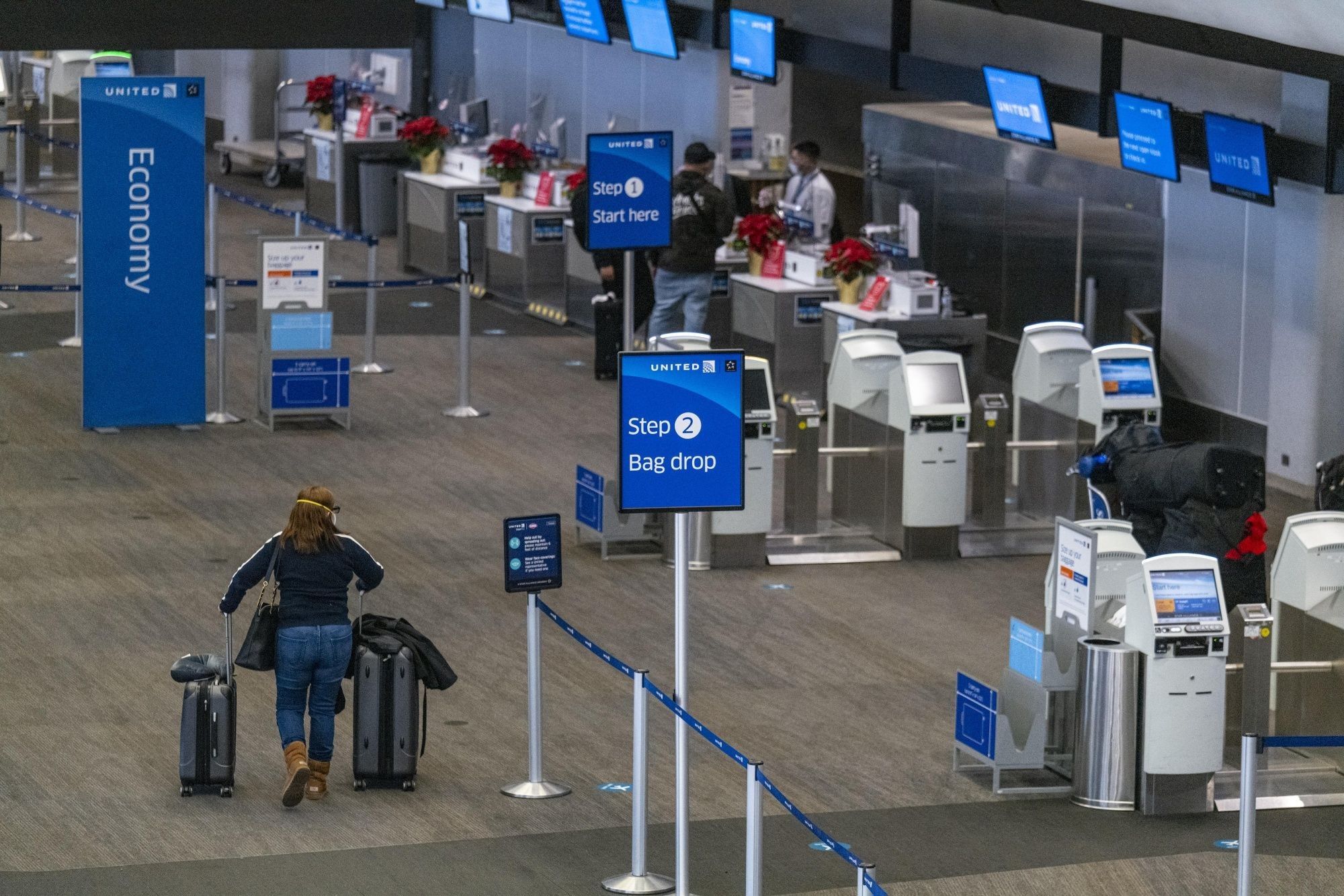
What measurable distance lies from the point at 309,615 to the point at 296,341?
6874 mm

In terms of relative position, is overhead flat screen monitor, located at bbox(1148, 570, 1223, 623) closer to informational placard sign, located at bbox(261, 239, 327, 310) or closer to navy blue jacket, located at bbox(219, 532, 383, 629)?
navy blue jacket, located at bbox(219, 532, 383, 629)

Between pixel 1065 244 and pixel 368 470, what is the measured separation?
17.7 ft

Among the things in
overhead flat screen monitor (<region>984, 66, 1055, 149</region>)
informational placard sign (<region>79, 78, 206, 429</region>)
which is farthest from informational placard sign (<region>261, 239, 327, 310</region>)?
overhead flat screen monitor (<region>984, 66, 1055, 149</region>)

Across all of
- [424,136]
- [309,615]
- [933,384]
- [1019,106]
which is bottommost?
[309,615]

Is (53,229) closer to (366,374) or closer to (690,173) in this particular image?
(366,374)

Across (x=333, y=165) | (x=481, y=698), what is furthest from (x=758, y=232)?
(x=333, y=165)

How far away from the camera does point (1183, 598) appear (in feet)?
28.8

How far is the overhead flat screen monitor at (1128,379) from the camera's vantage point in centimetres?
1259

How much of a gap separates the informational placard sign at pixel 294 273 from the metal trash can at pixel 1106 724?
7.79 metres

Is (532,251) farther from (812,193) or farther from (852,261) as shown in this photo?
(852,261)

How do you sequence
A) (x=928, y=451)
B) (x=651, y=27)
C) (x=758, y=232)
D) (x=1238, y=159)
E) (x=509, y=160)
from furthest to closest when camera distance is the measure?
(x=509, y=160) < (x=651, y=27) < (x=758, y=232) < (x=1238, y=159) < (x=928, y=451)

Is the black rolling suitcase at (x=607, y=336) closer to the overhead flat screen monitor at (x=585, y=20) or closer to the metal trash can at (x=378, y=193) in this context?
the overhead flat screen monitor at (x=585, y=20)

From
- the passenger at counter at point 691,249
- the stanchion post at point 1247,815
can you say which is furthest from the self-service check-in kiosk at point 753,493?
the stanchion post at point 1247,815

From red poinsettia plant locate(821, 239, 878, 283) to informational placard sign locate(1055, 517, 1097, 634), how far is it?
6.48m
